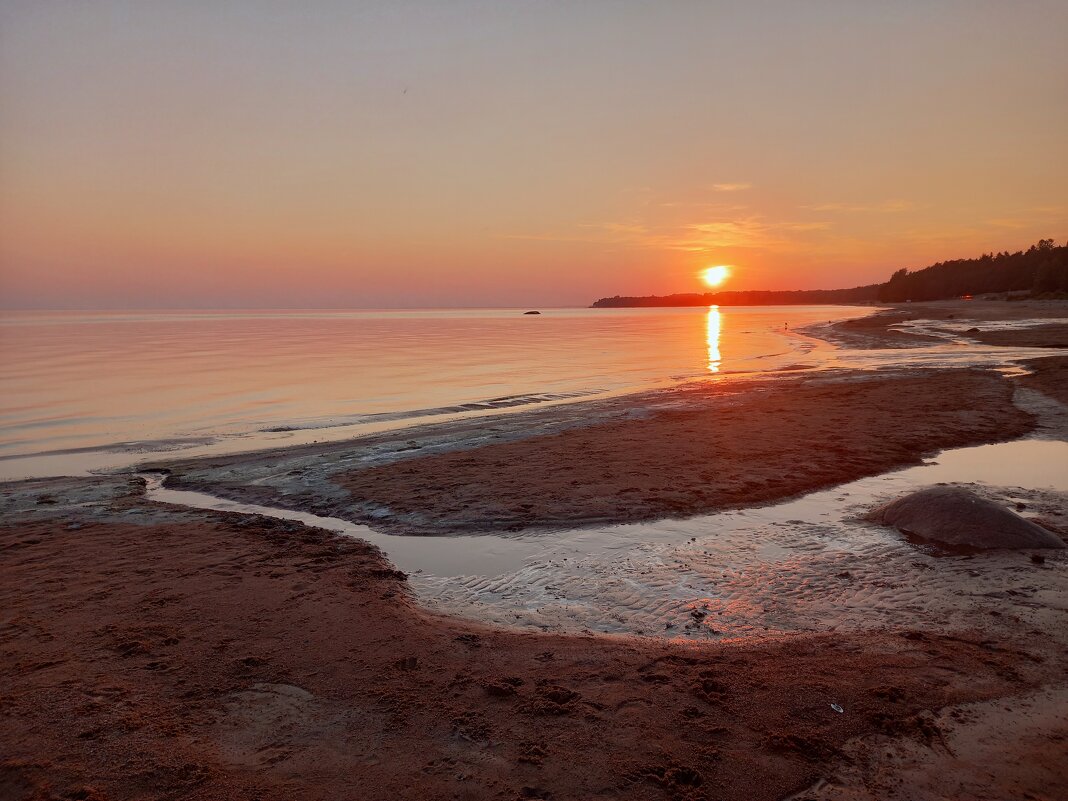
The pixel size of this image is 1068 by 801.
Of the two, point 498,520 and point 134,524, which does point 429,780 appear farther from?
point 134,524

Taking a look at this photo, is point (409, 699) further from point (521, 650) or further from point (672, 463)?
point (672, 463)

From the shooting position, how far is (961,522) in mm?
7363

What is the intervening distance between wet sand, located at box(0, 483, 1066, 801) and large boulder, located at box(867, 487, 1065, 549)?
2406mm

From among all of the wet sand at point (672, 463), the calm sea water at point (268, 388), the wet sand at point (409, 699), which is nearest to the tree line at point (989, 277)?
the calm sea water at point (268, 388)

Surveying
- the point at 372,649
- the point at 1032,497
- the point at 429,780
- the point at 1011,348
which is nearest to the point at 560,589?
the point at 372,649

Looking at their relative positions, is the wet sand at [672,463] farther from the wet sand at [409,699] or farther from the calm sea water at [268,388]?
the calm sea water at [268,388]

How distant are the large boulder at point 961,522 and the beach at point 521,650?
28 cm

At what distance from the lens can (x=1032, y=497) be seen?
884 centimetres

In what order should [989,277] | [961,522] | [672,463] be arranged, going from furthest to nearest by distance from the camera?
[989,277] → [672,463] → [961,522]

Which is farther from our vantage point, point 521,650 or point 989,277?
point 989,277

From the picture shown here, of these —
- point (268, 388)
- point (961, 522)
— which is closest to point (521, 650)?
point (961, 522)

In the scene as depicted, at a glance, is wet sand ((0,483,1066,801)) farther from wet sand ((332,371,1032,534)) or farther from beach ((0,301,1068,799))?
wet sand ((332,371,1032,534))

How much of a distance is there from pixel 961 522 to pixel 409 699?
255 inches

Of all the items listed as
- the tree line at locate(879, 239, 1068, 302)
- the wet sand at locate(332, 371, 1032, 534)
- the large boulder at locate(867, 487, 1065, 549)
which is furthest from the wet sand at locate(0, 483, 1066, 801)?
the tree line at locate(879, 239, 1068, 302)
